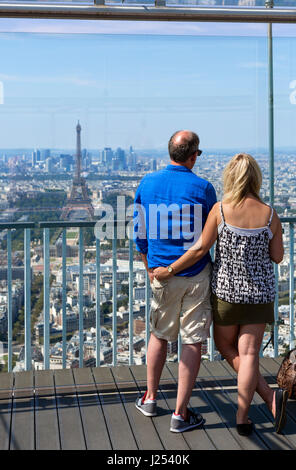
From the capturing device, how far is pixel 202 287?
3.52m

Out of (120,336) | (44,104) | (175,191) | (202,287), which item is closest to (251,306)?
(202,287)

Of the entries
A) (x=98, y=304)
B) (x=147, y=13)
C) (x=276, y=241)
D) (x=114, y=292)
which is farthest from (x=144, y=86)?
(x=276, y=241)

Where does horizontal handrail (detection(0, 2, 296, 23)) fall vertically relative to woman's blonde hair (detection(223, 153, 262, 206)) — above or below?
above

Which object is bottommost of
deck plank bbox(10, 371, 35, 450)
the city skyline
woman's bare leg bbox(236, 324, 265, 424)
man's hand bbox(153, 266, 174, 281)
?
deck plank bbox(10, 371, 35, 450)

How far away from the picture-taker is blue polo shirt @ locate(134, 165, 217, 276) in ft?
Answer: 11.3

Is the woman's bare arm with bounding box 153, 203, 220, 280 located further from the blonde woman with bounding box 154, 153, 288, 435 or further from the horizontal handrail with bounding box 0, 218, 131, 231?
the horizontal handrail with bounding box 0, 218, 131, 231

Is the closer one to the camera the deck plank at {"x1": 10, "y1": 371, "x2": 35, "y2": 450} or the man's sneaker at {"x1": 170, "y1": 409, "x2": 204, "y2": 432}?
the deck plank at {"x1": 10, "y1": 371, "x2": 35, "y2": 450}

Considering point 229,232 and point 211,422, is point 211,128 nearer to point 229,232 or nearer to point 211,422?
point 229,232

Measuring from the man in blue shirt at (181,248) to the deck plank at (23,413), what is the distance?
2.43ft

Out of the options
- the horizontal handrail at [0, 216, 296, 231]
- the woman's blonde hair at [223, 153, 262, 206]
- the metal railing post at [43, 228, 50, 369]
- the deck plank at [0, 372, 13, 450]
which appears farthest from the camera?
the metal railing post at [43, 228, 50, 369]

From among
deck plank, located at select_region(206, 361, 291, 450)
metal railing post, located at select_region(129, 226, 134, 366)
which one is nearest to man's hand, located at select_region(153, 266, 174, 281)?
deck plank, located at select_region(206, 361, 291, 450)

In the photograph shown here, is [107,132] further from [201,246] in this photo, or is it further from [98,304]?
[201,246]

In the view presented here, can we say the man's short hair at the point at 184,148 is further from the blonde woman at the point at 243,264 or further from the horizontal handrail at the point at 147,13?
the horizontal handrail at the point at 147,13

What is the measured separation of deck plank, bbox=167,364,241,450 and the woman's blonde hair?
118 centimetres
